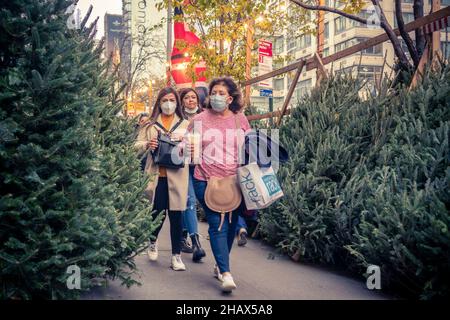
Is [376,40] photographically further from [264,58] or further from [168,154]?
[264,58]

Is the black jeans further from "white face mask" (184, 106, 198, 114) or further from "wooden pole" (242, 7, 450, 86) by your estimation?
"wooden pole" (242, 7, 450, 86)

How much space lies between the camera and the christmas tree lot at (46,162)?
3248 millimetres

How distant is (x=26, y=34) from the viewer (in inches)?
135

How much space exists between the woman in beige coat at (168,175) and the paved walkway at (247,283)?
0.31m

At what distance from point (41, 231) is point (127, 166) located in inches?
49.8

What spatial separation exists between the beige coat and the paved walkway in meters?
0.75

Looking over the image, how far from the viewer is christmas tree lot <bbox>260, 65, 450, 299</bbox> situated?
4301 millimetres

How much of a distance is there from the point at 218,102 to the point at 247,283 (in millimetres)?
1791

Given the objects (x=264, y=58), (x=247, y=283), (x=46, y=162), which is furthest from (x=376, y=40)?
(x=264, y=58)

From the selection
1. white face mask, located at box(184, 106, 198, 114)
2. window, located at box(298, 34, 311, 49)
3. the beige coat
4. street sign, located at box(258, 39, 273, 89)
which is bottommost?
the beige coat

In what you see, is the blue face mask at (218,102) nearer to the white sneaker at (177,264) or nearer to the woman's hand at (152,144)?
the woman's hand at (152,144)

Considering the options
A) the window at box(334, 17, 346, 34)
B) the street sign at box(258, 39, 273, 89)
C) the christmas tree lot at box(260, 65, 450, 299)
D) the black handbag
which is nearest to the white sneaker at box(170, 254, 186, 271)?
the black handbag

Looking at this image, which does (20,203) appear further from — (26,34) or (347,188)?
(347,188)
